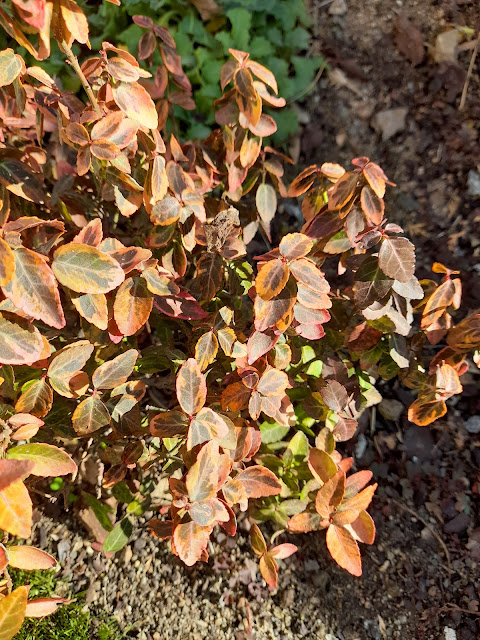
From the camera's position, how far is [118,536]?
1506 millimetres

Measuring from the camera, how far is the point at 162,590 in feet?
5.09

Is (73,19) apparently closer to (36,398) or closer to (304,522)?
(36,398)

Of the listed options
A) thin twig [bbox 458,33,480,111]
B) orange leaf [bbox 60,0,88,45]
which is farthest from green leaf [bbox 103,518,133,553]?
thin twig [bbox 458,33,480,111]

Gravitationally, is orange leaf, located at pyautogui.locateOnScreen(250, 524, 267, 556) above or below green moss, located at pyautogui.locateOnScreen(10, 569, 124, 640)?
above

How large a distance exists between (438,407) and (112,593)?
3.40ft

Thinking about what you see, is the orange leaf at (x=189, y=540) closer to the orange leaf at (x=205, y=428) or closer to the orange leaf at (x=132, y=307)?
the orange leaf at (x=205, y=428)

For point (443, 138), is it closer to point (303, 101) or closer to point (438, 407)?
point (303, 101)

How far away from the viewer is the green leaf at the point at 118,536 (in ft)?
4.90

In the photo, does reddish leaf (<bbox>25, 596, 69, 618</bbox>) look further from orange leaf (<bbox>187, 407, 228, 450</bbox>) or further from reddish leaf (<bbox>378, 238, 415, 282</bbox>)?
reddish leaf (<bbox>378, 238, 415, 282</bbox>)

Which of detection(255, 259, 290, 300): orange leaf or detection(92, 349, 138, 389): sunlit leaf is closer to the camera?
detection(255, 259, 290, 300): orange leaf

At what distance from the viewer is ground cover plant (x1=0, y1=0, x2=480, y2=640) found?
100 centimetres

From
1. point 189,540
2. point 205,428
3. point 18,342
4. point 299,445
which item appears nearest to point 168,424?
point 205,428

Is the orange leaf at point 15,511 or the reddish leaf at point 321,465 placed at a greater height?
the orange leaf at point 15,511

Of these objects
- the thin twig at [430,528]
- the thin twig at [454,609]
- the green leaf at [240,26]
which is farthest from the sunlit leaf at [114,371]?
the green leaf at [240,26]
